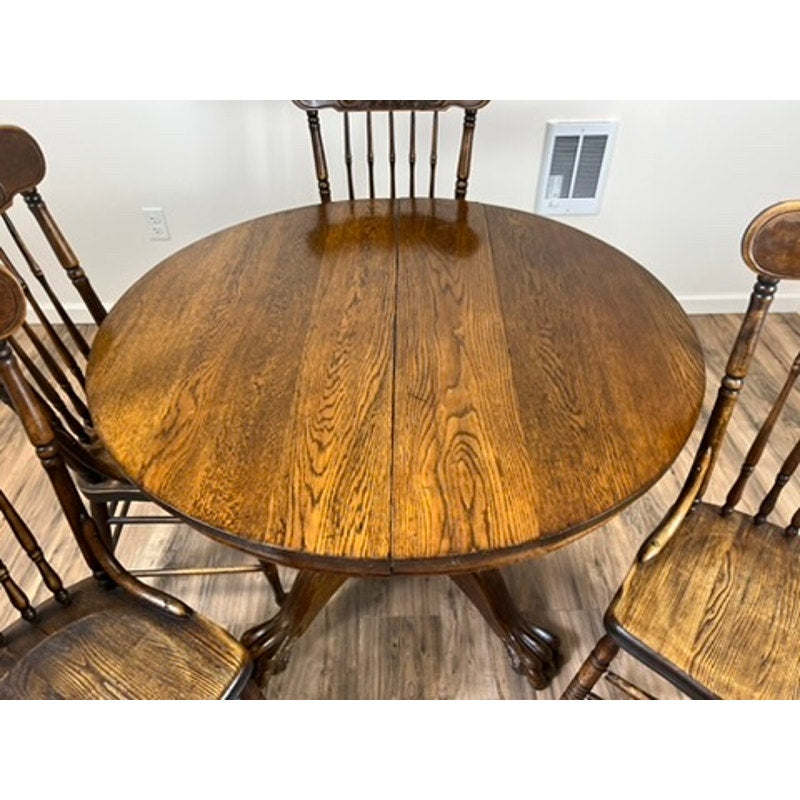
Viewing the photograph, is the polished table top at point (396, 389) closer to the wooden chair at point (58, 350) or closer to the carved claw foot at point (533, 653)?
the wooden chair at point (58, 350)

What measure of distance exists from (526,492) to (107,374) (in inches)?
26.9

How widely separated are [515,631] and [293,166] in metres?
1.53

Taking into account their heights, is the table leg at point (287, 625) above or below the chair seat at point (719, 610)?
below

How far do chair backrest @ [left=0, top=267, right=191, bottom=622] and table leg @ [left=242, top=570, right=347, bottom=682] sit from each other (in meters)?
0.36

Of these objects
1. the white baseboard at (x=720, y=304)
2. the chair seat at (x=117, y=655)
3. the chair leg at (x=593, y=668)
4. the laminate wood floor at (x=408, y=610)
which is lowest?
the laminate wood floor at (x=408, y=610)

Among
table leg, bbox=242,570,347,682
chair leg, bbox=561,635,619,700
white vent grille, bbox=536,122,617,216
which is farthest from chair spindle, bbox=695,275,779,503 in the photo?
white vent grille, bbox=536,122,617,216

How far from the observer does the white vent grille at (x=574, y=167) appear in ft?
6.33

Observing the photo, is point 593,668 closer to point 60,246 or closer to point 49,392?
point 49,392

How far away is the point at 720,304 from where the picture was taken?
7.80 ft

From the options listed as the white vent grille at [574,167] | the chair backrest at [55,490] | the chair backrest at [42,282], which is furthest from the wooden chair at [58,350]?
the white vent grille at [574,167]

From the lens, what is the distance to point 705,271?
7.58ft

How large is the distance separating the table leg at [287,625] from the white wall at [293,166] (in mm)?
1314
